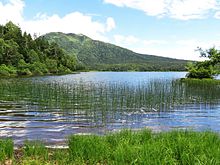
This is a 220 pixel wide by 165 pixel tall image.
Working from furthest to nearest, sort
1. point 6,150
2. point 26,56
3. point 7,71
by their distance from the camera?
1. point 26,56
2. point 7,71
3. point 6,150

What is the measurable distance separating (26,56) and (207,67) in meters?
82.0

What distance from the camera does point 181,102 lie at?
31.8 meters

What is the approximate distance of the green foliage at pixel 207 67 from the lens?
64500 millimetres

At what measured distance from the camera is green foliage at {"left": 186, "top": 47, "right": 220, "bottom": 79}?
64.5m

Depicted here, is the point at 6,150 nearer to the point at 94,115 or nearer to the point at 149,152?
the point at 149,152

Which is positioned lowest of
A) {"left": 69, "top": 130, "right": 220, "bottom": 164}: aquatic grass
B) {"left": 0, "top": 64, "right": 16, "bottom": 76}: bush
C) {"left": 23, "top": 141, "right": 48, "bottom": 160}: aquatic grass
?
{"left": 23, "top": 141, "right": 48, "bottom": 160}: aquatic grass

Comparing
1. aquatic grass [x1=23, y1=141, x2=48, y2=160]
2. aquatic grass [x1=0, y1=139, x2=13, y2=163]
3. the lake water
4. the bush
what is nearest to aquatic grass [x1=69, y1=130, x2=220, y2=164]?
aquatic grass [x1=23, y1=141, x2=48, y2=160]

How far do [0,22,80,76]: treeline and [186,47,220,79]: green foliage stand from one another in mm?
56235

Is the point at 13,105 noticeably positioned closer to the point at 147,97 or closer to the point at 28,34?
the point at 147,97

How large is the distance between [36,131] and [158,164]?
1096cm

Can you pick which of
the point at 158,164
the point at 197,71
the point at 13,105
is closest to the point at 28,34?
the point at 197,71

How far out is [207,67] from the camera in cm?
7381

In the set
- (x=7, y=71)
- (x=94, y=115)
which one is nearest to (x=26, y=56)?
(x=7, y=71)

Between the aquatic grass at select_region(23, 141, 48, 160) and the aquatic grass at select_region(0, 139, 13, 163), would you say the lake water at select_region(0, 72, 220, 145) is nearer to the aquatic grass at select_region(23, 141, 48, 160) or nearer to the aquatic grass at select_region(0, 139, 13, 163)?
the aquatic grass at select_region(23, 141, 48, 160)
